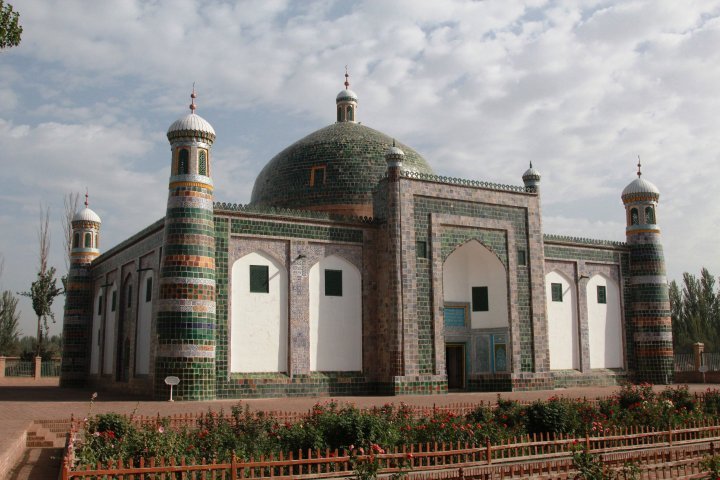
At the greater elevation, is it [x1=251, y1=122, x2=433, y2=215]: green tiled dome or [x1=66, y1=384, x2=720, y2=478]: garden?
[x1=251, y1=122, x2=433, y2=215]: green tiled dome

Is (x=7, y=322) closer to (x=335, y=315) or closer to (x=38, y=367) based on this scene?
(x=38, y=367)

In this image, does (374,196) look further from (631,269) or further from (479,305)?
(631,269)

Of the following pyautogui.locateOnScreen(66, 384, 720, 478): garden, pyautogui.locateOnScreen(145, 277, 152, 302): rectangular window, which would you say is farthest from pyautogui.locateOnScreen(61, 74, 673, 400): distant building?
pyautogui.locateOnScreen(66, 384, 720, 478): garden

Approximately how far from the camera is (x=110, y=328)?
27.5m

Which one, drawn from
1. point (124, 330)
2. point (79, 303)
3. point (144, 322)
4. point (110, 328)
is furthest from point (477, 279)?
point (79, 303)

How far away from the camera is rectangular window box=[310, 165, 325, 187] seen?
89.5 ft

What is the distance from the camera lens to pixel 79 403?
19.0 m

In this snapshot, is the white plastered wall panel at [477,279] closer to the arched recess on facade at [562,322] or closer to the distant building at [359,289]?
the distant building at [359,289]

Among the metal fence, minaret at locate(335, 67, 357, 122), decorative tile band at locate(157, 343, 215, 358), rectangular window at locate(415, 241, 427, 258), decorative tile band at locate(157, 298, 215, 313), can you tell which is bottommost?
the metal fence

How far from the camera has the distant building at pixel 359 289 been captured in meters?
20.5

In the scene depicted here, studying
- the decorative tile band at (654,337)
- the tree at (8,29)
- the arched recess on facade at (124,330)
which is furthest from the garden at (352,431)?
the decorative tile band at (654,337)

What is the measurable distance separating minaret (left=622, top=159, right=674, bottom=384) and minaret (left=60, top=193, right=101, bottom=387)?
→ 22.4m

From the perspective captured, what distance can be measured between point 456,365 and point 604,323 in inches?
275

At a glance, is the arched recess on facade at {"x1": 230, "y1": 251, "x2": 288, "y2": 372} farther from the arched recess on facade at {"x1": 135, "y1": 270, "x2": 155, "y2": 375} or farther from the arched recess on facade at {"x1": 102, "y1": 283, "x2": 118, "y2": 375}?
the arched recess on facade at {"x1": 102, "y1": 283, "x2": 118, "y2": 375}
